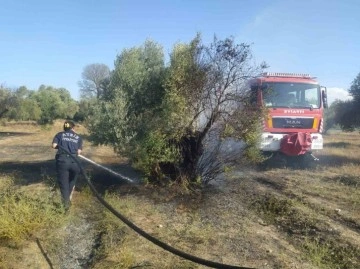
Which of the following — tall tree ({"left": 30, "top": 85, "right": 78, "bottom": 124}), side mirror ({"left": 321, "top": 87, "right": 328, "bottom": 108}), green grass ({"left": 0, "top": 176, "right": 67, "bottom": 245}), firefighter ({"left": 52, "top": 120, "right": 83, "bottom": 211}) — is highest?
tall tree ({"left": 30, "top": 85, "right": 78, "bottom": 124})

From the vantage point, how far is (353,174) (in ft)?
38.4

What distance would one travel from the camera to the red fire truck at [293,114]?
11.9 meters

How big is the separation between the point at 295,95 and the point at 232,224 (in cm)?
739

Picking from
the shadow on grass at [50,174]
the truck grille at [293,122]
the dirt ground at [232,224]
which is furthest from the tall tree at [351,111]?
the shadow on grass at [50,174]

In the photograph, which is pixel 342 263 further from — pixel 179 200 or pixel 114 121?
pixel 114 121

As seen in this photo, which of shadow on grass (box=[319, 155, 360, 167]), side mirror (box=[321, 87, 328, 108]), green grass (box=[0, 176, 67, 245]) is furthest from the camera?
shadow on grass (box=[319, 155, 360, 167])

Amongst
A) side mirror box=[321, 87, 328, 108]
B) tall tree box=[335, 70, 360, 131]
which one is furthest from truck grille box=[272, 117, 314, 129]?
tall tree box=[335, 70, 360, 131]

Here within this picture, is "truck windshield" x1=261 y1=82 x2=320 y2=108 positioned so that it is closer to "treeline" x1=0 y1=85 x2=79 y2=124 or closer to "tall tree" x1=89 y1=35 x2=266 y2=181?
"tall tree" x1=89 y1=35 x2=266 y2=181

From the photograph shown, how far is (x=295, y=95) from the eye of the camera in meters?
12.4

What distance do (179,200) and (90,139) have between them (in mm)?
2969

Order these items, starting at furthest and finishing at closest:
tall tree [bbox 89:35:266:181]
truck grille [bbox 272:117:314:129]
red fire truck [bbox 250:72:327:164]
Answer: truck grille [bbox 272:117:314:129]
red fire truck [bbox 250:72:327:164]
tall tree [bbox 89:35:266:181]

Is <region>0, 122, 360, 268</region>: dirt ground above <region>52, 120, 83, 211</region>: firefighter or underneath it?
underneath

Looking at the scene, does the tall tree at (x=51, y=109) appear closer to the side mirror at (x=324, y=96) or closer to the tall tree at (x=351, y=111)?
the tall tree at (x=351, y=111)

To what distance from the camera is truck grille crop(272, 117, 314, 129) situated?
39.7ft
